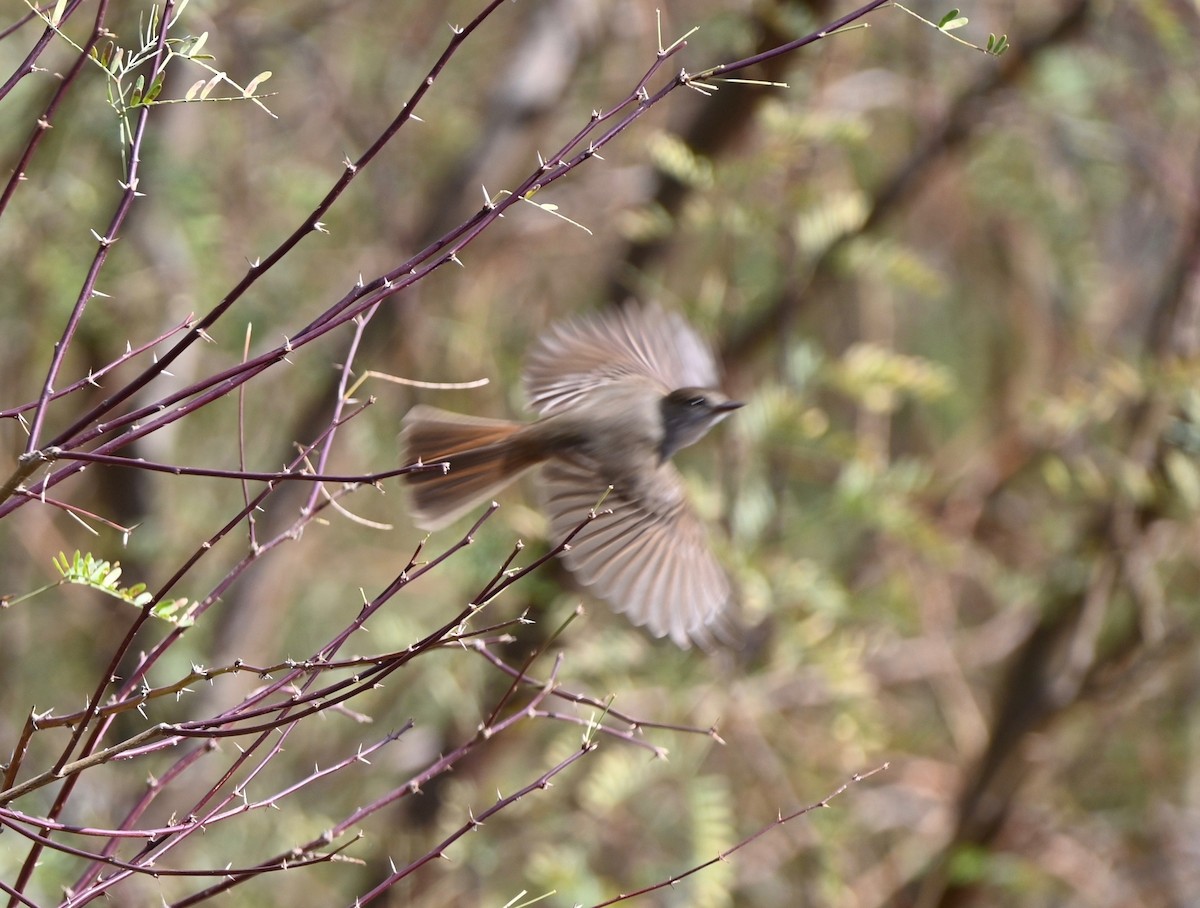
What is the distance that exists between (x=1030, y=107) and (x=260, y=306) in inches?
97.9

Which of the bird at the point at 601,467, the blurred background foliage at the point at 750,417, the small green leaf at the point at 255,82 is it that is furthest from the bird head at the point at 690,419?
the small green leaf at the point at 255,82

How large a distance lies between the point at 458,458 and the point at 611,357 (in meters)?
0.52

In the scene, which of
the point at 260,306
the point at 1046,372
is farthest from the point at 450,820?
the point at 1046,372

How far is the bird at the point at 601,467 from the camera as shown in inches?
92.9

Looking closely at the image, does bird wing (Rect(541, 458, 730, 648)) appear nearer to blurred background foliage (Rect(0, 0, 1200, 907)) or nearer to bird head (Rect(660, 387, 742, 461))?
bird head (Rect(660, 387, 742, 461))

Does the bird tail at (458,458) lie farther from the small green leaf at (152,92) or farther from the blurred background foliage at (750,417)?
the small green leaf at (152,92)

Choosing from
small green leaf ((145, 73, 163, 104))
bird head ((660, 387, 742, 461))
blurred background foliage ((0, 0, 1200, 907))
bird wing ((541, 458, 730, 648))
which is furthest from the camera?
blurred background foliage ((0, 0, 1200, 907))

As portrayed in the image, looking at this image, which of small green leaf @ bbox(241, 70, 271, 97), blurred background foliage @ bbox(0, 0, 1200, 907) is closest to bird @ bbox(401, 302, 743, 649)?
blurred background foliage @ bbox(0, 0, 1200, 907)

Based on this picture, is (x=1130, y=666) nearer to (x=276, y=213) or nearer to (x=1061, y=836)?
(x=1061, y=836)

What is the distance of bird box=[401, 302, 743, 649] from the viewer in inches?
92.9

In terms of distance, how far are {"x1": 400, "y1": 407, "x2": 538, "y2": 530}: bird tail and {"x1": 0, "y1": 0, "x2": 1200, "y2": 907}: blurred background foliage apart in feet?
2.76

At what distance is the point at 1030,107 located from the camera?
4.00 meters

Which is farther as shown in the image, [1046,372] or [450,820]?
[1046,372]

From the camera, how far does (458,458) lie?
243 cm
